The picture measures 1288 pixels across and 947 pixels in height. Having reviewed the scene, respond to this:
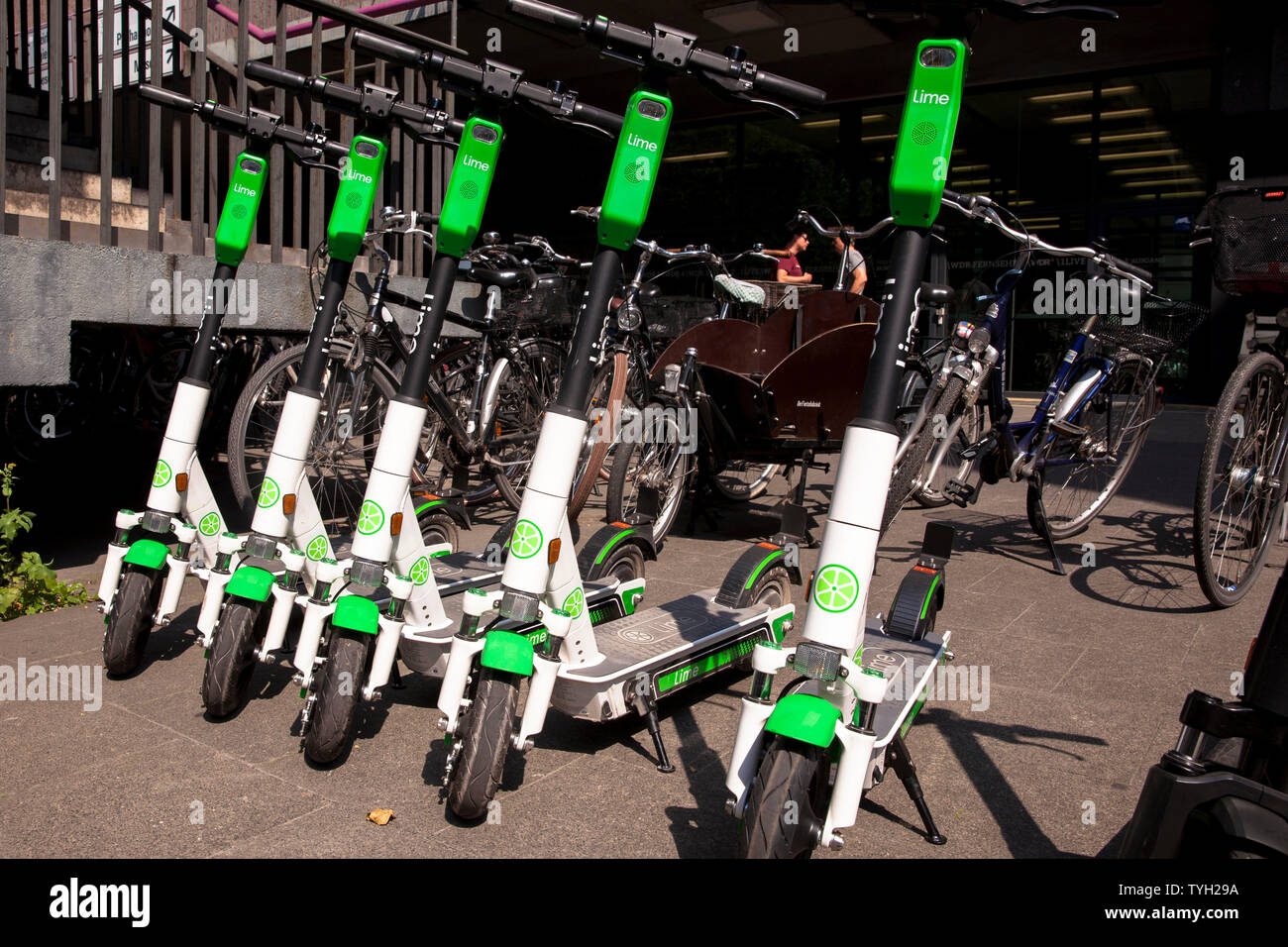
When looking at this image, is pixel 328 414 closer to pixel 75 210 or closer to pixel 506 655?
pixel 75 210

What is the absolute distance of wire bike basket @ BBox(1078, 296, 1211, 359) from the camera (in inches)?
212

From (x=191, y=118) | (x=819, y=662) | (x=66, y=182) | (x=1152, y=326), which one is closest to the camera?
(x=819, y=662)

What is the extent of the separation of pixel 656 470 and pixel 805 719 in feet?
12.3

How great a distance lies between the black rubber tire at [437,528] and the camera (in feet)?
15.4

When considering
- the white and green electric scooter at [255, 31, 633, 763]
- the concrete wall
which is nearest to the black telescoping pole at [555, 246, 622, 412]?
the white and green electric scooter at [255, 31, 633, 763]

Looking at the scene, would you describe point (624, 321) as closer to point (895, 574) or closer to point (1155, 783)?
point (895, 574)

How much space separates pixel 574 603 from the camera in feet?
9.89

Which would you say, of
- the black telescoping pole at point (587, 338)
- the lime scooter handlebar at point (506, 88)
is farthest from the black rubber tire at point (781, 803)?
the lime scooter handlebar at point (506, 88)

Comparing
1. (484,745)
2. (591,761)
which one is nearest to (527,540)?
(484,745)

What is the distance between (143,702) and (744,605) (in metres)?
2.16

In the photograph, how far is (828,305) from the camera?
6.30 metres

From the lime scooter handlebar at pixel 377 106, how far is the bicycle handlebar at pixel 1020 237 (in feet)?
6.74

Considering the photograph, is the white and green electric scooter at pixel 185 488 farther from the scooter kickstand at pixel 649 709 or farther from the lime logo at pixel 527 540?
the scooter kickstand at pixel 649 709
